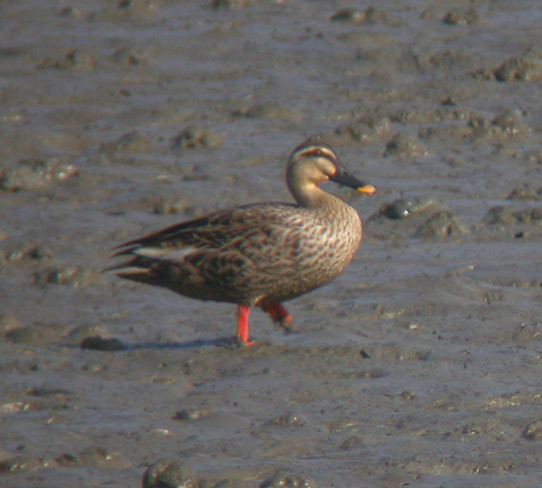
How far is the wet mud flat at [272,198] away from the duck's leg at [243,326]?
10 centimetres

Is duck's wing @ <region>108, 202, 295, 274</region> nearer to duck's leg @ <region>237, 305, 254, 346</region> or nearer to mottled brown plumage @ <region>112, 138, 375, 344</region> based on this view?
mottled brown plumage @ <region>112, 138, 375, 344</region>

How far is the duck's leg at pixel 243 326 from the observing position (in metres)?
7.54

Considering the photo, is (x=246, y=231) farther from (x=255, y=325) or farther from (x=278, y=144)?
(x=278, y=144)

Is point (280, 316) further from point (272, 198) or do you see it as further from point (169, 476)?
point (169, 476)

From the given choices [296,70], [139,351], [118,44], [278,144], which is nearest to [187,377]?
[139,351]

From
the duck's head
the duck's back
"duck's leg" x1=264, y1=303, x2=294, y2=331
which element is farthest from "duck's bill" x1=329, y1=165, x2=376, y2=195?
"duck's leg" x1=264, y1=303, x2=294, y2=331

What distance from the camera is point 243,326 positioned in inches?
302

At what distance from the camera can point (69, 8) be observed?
16031mm

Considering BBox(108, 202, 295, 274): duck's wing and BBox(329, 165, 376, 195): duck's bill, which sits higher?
BBox(329, 165, 376, 195): duck's bill

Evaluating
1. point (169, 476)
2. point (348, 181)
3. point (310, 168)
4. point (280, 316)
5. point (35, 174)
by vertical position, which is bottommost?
point (35, 174)

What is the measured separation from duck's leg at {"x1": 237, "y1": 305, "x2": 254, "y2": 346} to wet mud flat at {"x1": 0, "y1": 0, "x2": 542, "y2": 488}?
104 millimetres

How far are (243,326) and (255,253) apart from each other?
42 cm

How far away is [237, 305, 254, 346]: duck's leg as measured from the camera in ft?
24.7

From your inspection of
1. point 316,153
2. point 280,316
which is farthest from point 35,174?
point 280,316
